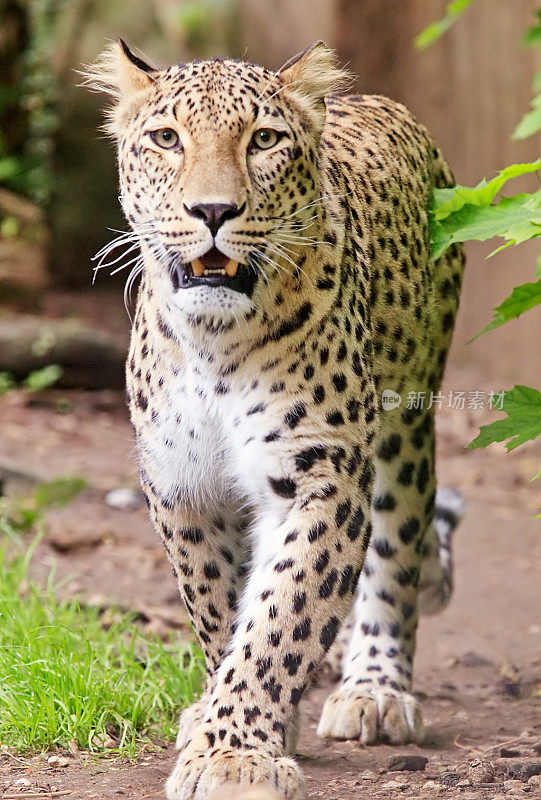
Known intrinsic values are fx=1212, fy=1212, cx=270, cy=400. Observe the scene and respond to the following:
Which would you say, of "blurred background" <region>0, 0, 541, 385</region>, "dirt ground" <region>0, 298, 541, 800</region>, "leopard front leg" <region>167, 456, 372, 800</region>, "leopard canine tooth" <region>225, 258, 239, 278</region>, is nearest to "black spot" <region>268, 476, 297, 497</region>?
"leopard front leg" <region>167, 456, 372, 800</region>

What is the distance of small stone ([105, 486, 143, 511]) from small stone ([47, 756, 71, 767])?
433 cm

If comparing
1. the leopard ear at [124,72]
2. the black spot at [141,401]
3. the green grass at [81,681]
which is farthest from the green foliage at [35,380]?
the leopard ear at [124,72]

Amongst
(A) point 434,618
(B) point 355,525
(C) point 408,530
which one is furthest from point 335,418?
(A) point 434,618

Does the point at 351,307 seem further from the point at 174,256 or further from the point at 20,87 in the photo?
the point at 20,87

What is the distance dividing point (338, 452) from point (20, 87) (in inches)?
371

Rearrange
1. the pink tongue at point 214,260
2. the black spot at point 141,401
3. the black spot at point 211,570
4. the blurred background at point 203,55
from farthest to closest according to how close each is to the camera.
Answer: the blurred background at point 203,55 < the black spot at point 211,570 < the black spot at point 141,401 < the pink tongue at point 214,260

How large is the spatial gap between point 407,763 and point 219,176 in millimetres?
2442

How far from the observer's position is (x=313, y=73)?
4.58 meters

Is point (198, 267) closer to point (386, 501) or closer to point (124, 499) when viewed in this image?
point (386, 501)

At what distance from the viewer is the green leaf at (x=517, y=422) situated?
4.32 meters

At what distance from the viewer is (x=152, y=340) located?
475cm

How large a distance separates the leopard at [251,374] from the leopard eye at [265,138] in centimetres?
1

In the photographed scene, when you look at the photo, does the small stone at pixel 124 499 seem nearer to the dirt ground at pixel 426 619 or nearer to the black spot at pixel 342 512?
the dirt ground at pixel 426 619

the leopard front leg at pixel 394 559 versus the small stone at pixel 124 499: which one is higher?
the leopard front leg at pixel 394 559
